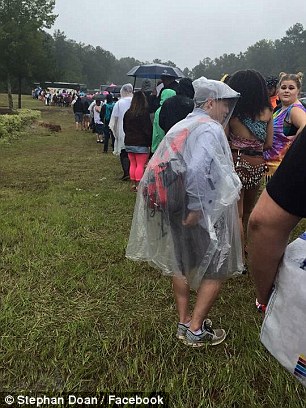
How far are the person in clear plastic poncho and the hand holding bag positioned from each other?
100 centimetres

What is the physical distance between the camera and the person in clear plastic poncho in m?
2.09

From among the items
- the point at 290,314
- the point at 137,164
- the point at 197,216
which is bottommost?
the point at 137,164

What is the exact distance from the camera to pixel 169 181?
2107 mm

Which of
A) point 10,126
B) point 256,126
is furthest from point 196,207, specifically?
point 10,126

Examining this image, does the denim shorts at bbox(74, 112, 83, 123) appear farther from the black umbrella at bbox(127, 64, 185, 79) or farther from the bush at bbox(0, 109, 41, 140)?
the black umbrella at bbox(127, 64, 185, 79)

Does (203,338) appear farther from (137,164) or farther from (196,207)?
(137,164)

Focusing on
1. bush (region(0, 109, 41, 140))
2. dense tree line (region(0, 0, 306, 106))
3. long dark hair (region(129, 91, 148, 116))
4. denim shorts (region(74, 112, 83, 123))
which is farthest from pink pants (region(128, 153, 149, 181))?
dense tree line (region(0, 0, 306, 106))

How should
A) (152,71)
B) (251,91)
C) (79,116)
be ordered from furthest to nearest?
(79,116) → (152,71) → (251,91)

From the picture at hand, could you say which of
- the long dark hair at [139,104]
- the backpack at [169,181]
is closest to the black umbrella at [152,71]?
the long dark hair at [139,104]

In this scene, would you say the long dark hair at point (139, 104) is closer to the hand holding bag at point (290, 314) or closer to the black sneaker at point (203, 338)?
the black sneaker at point (203, 338)

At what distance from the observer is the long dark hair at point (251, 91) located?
9.15 feet

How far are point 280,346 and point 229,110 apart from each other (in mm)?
1664

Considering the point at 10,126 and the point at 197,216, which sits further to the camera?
the point at 10,126

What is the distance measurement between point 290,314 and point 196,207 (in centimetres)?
111
